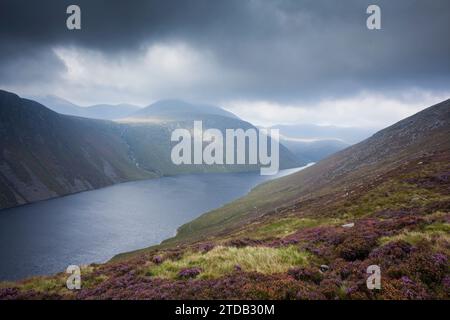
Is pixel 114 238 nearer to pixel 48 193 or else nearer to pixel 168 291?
pixel 168 291

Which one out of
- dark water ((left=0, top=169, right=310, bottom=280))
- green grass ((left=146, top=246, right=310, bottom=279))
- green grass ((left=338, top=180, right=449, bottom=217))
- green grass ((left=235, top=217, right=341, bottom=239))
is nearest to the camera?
green grass ((left=146, top=246, right=310, bottom=279))

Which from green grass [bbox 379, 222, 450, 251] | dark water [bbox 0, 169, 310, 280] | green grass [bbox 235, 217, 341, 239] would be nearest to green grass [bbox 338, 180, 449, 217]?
green grass [bbox 235, 217, 341, 239]

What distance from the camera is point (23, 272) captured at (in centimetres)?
6531

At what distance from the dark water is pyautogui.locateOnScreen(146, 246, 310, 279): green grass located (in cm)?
6512

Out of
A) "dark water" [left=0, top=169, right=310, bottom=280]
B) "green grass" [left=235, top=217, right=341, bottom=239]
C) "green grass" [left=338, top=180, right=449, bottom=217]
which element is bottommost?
"dark water" [left=0, top=169, right=310, bottom=280]

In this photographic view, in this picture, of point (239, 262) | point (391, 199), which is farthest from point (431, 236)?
point (391, 199)

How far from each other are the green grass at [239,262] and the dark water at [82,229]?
6512 cm

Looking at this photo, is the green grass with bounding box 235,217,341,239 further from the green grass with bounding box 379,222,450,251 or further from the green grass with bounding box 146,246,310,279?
the green grass with bounding box 379,222,450,251

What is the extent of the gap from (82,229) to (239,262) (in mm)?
104770

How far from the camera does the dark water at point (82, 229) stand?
73.6 metres

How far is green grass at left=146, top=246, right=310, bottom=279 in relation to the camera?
13.6 m
